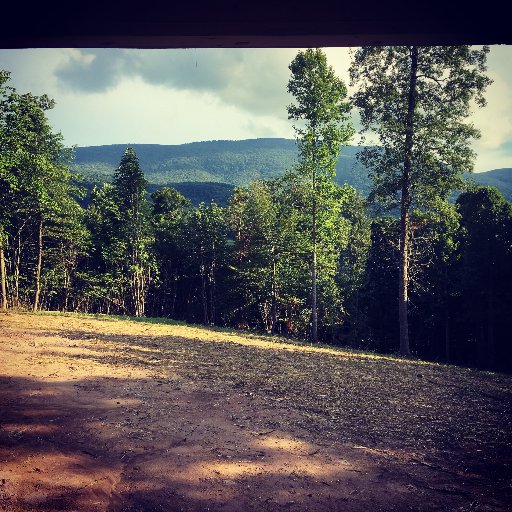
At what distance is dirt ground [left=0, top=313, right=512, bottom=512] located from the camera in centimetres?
341

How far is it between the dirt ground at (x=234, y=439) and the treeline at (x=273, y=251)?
10.3 m

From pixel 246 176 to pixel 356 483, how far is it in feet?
663

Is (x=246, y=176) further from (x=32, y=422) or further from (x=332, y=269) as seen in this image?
(x=32, y=422)

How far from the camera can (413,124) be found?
47.6 ft

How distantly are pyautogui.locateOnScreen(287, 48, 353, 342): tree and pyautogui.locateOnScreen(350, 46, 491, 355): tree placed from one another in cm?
159

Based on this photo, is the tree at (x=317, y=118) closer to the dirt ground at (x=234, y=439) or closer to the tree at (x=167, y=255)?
the dirt ground at (x=234, y=439)

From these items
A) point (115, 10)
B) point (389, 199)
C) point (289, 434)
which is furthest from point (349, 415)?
point (389, 199)

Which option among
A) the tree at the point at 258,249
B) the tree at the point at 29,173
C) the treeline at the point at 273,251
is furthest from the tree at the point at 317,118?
the tree at the point at 29,173

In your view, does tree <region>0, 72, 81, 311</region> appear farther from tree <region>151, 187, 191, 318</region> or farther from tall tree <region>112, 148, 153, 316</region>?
tree <region>151, 187, 191, 318</region>

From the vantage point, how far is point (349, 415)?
241 inches

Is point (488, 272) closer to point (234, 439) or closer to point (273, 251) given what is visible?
point (273, 251)

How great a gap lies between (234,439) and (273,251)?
2318 cm

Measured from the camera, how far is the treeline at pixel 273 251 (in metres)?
17.7

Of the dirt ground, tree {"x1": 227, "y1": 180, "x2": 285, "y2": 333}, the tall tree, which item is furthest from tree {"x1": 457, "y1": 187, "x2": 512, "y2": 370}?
the tall tree
